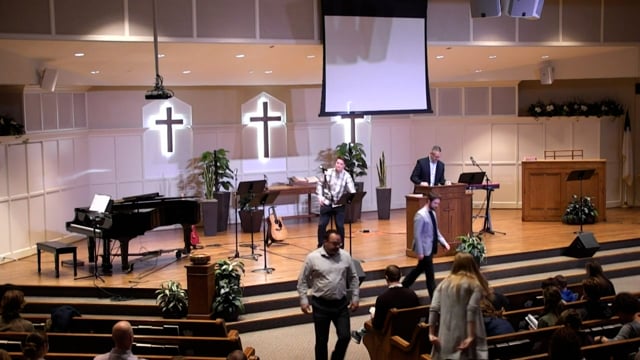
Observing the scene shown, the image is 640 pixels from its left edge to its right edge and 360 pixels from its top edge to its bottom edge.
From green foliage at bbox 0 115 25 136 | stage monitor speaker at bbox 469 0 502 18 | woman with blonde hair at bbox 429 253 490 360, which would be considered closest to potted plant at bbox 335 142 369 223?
stage monitor speaker at bbox 469 0 502 18

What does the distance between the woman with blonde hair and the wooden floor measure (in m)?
4.91

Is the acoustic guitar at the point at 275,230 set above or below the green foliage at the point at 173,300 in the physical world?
above

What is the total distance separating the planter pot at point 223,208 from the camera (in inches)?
569

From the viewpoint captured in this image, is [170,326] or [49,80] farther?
[49,80]

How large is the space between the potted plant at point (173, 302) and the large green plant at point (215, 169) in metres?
5.25

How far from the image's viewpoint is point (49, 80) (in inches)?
476

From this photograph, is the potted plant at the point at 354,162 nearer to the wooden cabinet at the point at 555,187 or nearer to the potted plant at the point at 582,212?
the wooden cabinet at the point at 555,187

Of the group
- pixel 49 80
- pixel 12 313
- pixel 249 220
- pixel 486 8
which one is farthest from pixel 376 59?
pixel 12 313

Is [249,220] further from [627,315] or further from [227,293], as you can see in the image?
[627,315]

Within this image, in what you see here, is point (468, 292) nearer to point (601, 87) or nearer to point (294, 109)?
point (294, 109)

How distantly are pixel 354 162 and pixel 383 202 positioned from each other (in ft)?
3.47

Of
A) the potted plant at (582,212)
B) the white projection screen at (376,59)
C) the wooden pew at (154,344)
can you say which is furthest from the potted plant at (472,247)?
the wooden pew at (154,344)

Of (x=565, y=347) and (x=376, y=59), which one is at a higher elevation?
(x=376, y=59)

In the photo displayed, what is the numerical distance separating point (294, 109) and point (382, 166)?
2224mm
